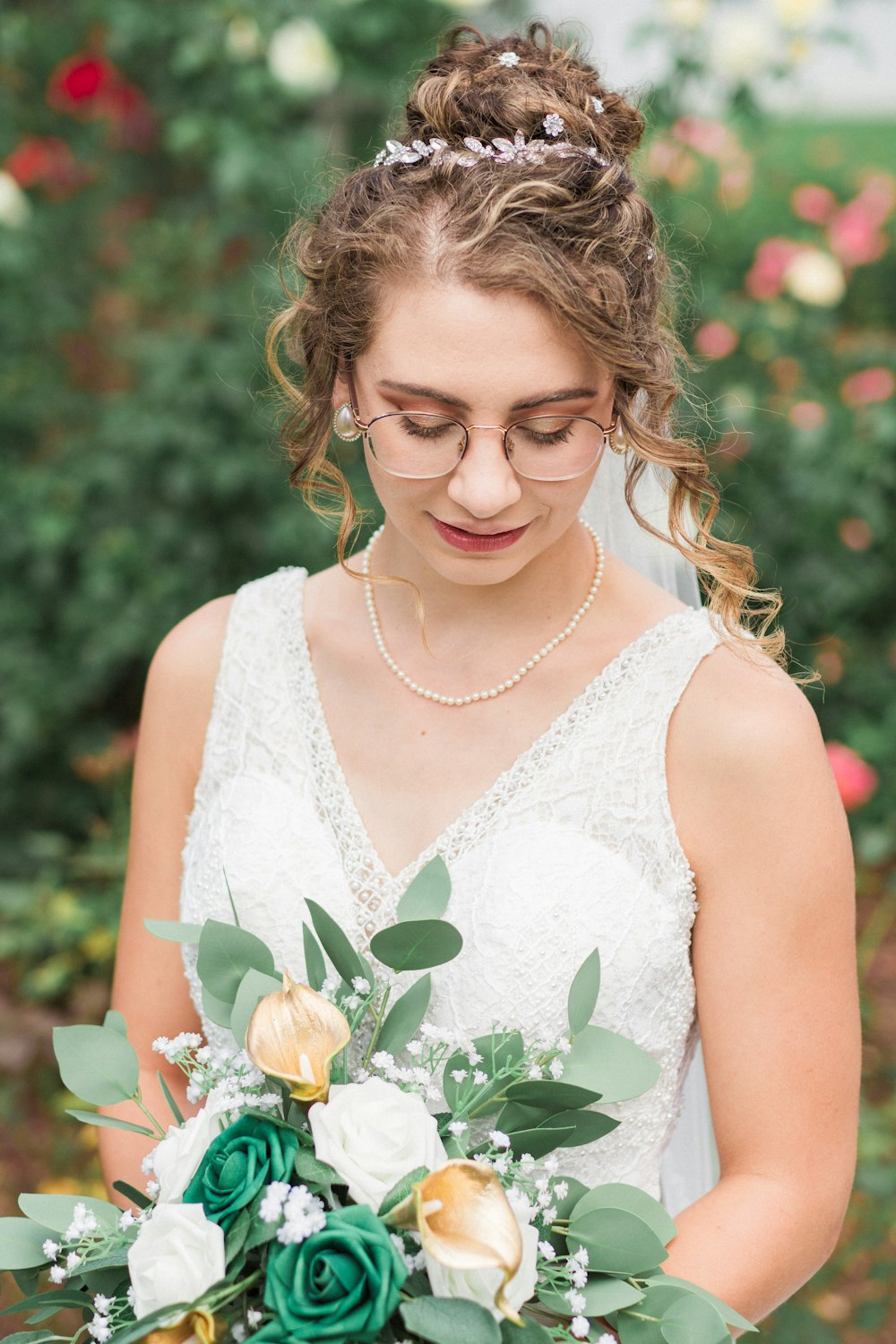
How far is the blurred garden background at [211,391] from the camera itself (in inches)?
148

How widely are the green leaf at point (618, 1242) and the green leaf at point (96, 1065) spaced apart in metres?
0.55

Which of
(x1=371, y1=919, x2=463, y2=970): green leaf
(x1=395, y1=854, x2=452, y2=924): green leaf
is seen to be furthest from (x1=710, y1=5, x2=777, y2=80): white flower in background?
(x1=371, y1=919, x2=463, y2=970): green leaf

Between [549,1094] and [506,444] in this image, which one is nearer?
[549,1094]

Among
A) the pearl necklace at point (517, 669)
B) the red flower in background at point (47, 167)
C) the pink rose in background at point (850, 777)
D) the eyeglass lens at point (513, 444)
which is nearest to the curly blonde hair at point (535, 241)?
the eyeglass lens at point (513, 444)

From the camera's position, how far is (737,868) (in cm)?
192

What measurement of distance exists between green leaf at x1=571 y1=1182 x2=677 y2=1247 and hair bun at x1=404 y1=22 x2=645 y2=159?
1366 mm

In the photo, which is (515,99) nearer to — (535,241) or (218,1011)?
(535,241)

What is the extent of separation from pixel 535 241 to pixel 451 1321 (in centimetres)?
129

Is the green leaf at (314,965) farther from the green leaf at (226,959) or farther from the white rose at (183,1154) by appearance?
the white rose at (183,1154)

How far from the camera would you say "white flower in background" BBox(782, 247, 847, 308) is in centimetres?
396

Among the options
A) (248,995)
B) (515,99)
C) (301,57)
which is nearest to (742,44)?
(301,57)

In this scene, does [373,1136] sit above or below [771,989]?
above

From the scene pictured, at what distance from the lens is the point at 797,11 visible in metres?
3.61

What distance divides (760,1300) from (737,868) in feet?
1.93
